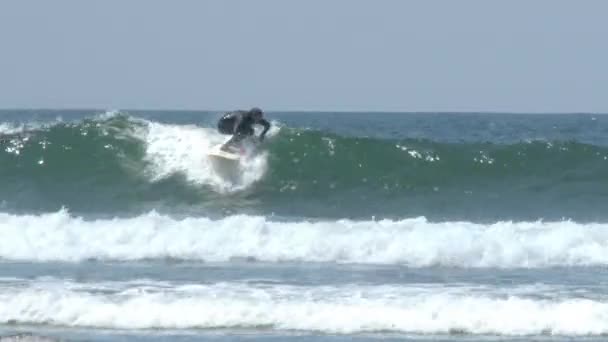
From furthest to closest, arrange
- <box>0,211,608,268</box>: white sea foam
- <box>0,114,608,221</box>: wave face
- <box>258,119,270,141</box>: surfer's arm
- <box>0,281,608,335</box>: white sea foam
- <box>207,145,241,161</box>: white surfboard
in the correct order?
<box>207,145,241,161</box>: white surfboard
<box>258,119,270,141</box>: surfer's arm
<box>0,114,608,221</box>: wave face
<box>0,211,608,268</box>: white sea foam
<box>0,281,608,335</box>: white sea foam

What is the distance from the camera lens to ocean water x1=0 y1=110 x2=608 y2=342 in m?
13.1

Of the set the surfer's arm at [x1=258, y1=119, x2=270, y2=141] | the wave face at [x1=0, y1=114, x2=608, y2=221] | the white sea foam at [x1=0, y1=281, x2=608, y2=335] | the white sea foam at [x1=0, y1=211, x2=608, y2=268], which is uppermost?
the surfer's arm at [x1=258, y1=119, x2=270, y2=141]

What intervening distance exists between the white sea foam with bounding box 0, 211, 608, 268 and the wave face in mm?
3854

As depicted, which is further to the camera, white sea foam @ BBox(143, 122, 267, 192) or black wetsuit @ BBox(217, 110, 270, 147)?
white sea foam @ BBox(143, 122, 267, 192)

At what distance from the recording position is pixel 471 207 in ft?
77.0

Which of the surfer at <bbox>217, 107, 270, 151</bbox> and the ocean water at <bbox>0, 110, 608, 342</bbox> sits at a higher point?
the surfer at <bbox>217, 107, 270, 151</bbox>

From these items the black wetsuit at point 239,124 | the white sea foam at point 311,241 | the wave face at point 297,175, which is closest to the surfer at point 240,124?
the black wetsuit at point 239,124

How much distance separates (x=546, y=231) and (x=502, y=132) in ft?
103

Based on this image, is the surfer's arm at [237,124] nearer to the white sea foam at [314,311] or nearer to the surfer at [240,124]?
the surfer at [240,124]

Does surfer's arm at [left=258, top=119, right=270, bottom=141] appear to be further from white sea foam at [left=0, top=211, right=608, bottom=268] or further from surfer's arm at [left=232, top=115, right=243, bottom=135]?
white sea foam at [left=0, top=211, right=608, bottom=268]

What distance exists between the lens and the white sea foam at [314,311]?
12945mm

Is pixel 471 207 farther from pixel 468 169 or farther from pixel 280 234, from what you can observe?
pixel 280 234

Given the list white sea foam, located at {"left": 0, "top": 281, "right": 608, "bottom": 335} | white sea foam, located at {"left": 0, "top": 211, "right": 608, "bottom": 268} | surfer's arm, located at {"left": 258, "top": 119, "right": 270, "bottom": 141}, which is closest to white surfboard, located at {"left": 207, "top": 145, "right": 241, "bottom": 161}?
surfer's arm, located at {"left": 258, "top": 119, "right": 270, "bottom": 141}

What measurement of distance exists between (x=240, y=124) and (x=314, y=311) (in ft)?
36.5
